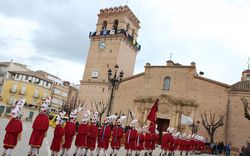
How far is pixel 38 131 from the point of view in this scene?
356 inches

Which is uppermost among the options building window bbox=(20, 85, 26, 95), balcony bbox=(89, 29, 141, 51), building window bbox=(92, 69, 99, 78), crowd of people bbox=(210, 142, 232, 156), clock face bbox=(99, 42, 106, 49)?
balcony bbox=(89, 29, 141, 51)

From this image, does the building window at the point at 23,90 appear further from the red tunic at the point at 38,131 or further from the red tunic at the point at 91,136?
the red tunic at the point at 38,131

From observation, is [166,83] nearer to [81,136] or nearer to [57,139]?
[81,136]

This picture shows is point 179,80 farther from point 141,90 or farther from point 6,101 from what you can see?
point 6,101

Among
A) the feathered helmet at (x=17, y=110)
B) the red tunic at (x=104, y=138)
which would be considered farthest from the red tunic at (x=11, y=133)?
the red tunic at (x=104, y=138)

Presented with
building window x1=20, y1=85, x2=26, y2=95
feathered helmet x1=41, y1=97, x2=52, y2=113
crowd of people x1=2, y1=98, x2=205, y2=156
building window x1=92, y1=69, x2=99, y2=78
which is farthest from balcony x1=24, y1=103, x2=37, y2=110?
feathered helmet x1=41, y1=97, x2=52, y2=113

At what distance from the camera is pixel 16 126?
8250mm

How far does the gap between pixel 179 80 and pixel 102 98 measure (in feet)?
36.6

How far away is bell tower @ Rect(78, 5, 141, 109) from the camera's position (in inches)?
1641

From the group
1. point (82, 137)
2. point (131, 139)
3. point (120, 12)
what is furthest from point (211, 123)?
point (82, 137)

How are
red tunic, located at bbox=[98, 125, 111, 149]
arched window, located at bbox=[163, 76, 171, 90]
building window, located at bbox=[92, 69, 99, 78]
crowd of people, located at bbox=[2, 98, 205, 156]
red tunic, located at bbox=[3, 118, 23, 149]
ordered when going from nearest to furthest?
red tunic, located at bbox=[3, 118, 23, 149], crowd of people, located at bbox=[2, 98, 205, 156], red tunic, located at bbox=[98, 125, 111, 149], arched window, located at bbox=[163, 76, 171, 90], building window, located at bbox=[92, 69, 99, 78]

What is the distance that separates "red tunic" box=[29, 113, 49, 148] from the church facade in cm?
2743

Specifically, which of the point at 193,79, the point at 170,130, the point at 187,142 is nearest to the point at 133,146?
the point at 170,130

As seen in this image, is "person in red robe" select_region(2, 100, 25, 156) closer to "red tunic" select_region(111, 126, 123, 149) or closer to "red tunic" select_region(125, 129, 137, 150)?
"red tunic" select_region(111, 126, 123, 149)
